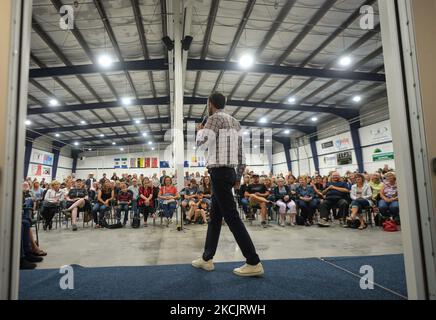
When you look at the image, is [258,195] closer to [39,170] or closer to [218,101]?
[218,101]

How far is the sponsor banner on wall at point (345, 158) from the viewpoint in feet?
39.0

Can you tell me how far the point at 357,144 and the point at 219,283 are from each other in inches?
470

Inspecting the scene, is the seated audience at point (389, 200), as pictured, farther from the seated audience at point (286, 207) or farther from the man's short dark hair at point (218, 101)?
the man's short dark hair at point (218, 101)

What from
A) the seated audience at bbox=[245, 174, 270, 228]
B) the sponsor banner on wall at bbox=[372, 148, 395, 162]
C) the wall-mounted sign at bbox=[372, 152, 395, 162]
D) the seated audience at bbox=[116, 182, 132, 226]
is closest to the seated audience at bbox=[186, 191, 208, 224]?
the seated audience at bbox=[245, 174, 270, 228]

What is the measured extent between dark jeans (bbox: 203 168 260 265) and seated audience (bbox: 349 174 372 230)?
381 cm

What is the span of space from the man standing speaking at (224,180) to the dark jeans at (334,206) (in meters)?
3.91

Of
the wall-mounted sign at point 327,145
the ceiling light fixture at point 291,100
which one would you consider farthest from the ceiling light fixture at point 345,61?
the wall-mounted sign at point 327,145

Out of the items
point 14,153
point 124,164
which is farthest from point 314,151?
point 14,153

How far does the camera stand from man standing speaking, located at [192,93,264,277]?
6.03ft

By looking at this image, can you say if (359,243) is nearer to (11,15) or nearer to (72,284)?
(72,284)

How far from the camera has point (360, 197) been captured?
4852mm

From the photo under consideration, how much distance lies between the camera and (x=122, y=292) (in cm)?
156

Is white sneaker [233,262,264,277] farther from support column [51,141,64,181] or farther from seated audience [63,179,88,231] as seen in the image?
support column [51,141,64,181]

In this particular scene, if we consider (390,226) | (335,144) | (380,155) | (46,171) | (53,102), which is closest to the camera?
(390,226)
